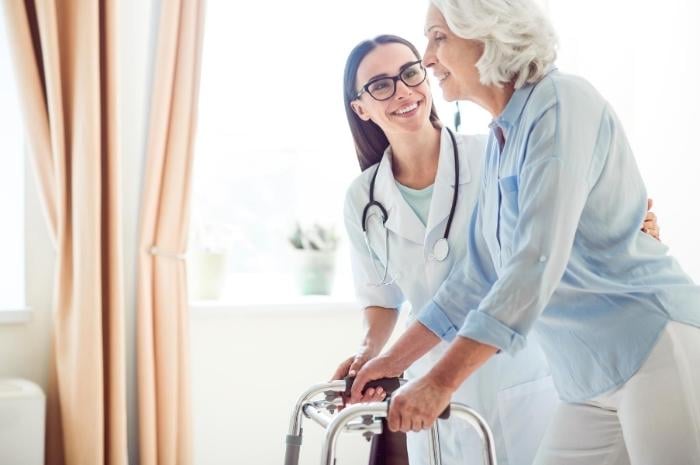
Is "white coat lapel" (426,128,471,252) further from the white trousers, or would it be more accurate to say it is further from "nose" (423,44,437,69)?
the white trousers

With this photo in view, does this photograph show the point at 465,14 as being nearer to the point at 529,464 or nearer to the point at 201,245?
the point at 529,464

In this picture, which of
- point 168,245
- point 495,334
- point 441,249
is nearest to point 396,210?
point 441,249

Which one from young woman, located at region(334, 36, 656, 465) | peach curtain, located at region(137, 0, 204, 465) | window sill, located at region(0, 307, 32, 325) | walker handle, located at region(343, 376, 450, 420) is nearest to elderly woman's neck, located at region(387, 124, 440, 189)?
young woman, located at region(334, 36, 656, 465)

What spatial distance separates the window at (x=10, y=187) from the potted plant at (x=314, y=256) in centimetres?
104

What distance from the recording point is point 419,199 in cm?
206

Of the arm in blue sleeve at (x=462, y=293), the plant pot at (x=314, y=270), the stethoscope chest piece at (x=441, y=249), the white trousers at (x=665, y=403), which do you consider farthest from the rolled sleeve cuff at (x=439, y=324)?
the plant pot at (x=314, y=270)

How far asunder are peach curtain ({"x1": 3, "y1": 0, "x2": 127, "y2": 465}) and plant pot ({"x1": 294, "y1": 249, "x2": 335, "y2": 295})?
812 millimetres

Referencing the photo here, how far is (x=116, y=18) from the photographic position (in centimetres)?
277

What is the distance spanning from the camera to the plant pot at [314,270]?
3.34m

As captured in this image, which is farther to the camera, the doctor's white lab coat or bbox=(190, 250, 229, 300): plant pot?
bbox=(190, 250, 229, 300): plant pot

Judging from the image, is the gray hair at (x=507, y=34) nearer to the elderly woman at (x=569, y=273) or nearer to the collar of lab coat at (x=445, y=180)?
the elderly woman at (x=569, y=273)

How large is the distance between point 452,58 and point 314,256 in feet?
6.28

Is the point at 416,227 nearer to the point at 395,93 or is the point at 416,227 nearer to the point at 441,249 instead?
the point at 441,249

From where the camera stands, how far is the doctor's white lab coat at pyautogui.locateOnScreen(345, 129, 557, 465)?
191 cm
